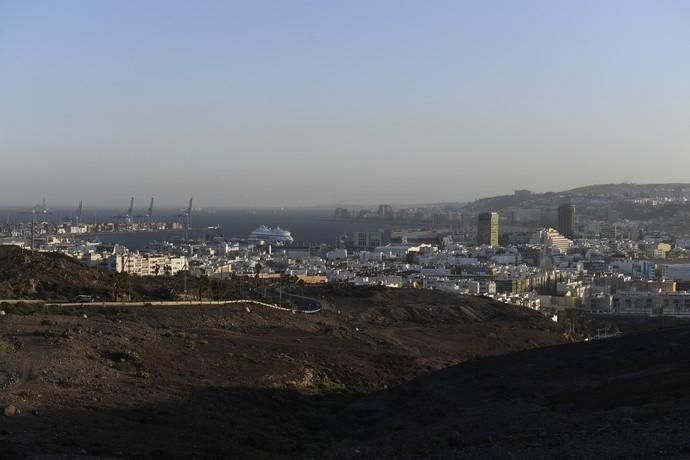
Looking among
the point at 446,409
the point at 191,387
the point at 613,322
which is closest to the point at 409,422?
the point at 446,409

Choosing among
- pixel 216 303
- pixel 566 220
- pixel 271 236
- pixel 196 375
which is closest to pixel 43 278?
pixel 216 303

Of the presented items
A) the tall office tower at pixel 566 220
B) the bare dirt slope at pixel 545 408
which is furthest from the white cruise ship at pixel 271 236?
the bare dirt slope at pixel 545 408

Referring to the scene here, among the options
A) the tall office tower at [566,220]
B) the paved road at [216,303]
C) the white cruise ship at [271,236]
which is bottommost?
the white cruise ship at [271,236]

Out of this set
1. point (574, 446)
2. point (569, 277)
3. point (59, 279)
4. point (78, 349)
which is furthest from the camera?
point (569, 277)

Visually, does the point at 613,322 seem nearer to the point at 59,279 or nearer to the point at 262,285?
the point at 262,285

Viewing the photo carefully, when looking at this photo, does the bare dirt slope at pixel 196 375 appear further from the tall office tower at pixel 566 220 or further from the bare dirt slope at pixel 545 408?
the tall office tower at pixel 566 220

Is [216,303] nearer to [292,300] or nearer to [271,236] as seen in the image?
[292,300]
